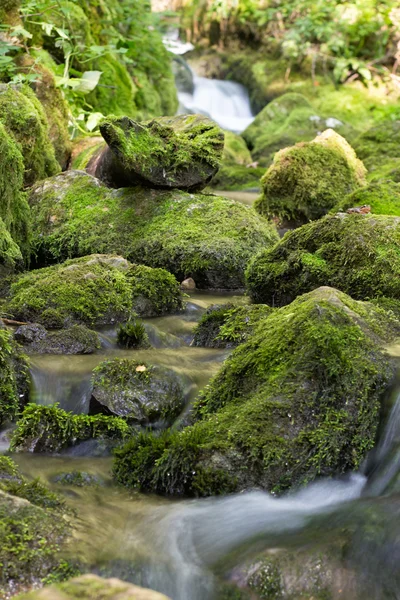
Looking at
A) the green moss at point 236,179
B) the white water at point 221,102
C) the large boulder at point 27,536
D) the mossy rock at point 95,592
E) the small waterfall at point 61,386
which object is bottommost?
the white water at point 221,102

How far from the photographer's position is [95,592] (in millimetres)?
2191

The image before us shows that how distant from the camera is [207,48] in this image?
990 inches

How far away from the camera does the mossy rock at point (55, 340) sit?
4898mm

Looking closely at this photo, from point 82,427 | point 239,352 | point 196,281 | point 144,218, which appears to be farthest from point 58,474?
point 144,218

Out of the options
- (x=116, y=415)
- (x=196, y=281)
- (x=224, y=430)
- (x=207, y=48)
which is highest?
(x=224, y=430)

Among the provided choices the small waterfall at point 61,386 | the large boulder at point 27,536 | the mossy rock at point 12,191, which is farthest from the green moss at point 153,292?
the large boulder at point 27,536

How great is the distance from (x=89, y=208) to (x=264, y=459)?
17.1 feet

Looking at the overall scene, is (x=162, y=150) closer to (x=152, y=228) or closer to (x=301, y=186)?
(x=152, y=228)

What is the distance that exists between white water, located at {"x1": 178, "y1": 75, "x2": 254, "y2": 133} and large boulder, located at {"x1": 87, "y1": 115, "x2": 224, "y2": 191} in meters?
10.9

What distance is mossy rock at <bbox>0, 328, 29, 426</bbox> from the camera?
4.10 metres

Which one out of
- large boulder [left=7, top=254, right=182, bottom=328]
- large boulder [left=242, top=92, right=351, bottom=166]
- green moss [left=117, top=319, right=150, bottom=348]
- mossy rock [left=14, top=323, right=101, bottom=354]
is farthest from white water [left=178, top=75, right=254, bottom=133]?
mossy rock [left=14, top=323, right=101, bottom=354]

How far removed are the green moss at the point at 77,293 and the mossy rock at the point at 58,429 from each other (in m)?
1.64

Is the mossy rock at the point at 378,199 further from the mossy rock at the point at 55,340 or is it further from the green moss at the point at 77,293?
the mossy rock at the point at 55,340

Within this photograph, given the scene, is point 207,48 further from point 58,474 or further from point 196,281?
point 58,474
